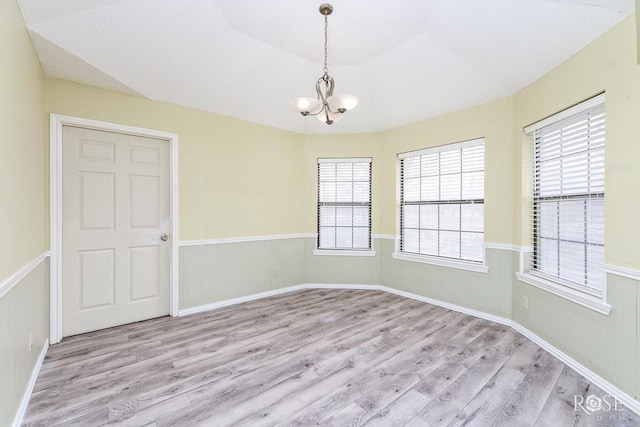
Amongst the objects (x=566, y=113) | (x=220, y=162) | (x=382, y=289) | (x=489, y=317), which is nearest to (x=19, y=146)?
(x=220, y=162)

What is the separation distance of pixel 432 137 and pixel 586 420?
3.07 m

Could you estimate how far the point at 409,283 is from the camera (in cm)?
411

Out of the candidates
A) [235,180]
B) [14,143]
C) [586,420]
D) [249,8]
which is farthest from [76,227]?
[586,420]

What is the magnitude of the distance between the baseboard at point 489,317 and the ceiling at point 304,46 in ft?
7.96

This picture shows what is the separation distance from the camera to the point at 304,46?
9.96 ft

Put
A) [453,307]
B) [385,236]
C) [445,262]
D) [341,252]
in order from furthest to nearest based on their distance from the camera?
1. [341,252]
2. [385,236]
3. [445,262]
4. [453,307]

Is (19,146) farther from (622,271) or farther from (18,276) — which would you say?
(622,271)

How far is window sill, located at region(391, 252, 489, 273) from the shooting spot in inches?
134

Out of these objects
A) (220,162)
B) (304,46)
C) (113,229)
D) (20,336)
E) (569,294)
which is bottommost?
(20,336)

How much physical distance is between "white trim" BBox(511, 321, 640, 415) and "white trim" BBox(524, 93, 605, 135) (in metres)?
1.98

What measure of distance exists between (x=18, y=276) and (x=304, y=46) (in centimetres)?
298

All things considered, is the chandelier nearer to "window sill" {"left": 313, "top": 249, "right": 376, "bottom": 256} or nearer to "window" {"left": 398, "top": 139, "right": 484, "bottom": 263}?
"window" {"left": 398, "top": 139, "right": 484, "bottom": 263}

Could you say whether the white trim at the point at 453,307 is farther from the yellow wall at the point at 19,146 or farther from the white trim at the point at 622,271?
the yellow wall at the point at 19,146

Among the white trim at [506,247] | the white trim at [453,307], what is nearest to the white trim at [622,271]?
the white trim at [506,247]
